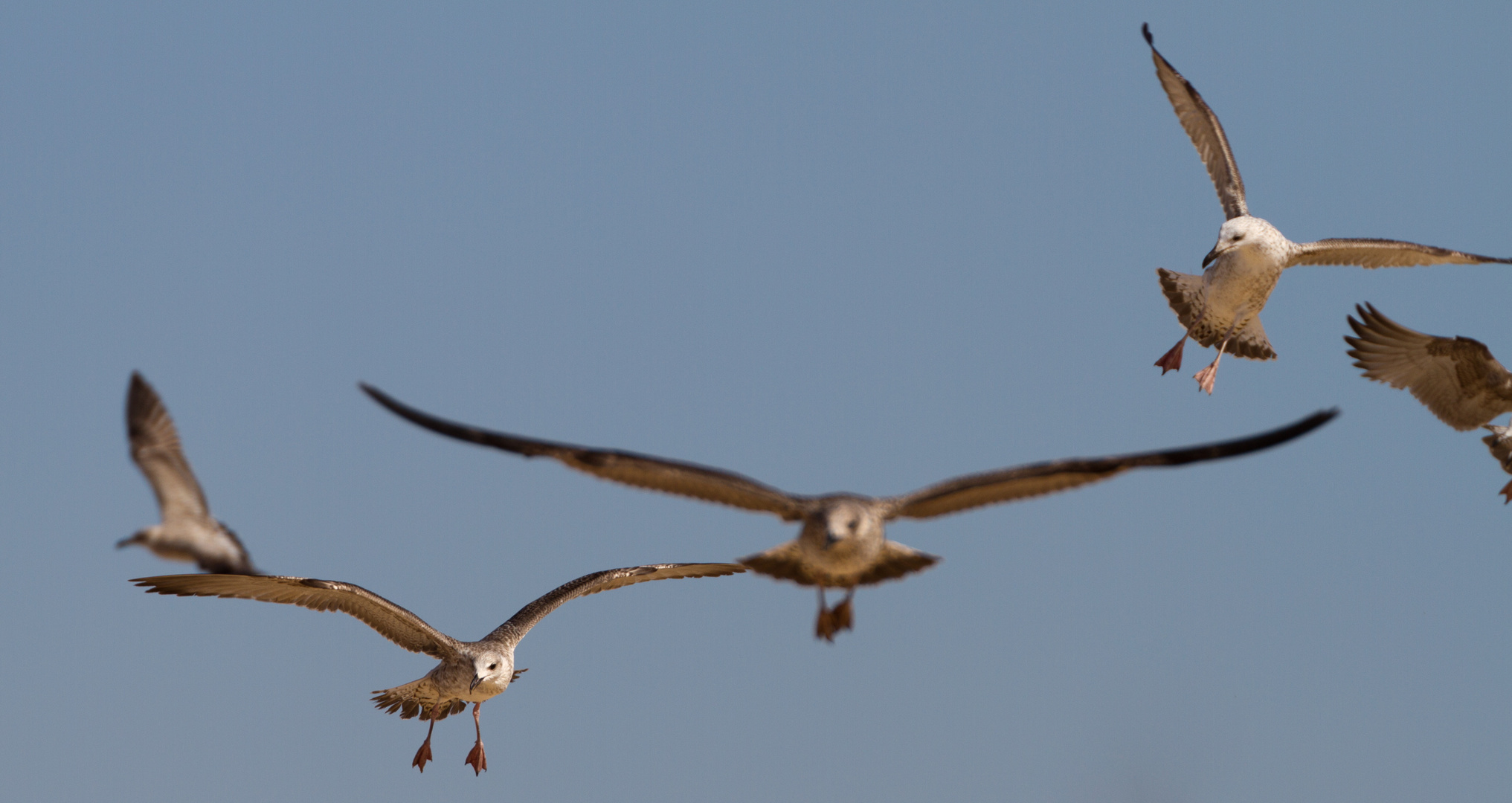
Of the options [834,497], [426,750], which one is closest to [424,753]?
[426,750]

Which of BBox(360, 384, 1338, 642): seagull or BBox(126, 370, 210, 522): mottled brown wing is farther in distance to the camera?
BBox(126, 370, 210, 522): mottled brown wing

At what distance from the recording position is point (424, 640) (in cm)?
1736

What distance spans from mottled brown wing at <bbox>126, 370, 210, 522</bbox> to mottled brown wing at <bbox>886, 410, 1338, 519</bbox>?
20.8 feet

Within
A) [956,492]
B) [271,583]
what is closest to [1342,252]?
[956,492]

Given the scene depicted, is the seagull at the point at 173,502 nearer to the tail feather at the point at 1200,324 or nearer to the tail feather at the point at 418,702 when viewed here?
the tail feather at the point at 418,702

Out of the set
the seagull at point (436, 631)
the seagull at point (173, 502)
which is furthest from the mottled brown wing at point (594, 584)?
the seagull at point (173, 502)

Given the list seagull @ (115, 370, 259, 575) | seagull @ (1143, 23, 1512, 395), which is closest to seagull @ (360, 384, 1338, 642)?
seagull @ (115, 370, 259, 575)

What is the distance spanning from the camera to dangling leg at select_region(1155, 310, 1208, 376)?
61.7 feet

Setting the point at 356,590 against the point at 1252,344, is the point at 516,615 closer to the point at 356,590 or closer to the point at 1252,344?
the point at 356,590

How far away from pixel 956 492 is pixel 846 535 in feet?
3.05

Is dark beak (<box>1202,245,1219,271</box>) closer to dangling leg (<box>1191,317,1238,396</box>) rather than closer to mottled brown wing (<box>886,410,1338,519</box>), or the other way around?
dangling leg (<box>1191,317,1238,396</box>)

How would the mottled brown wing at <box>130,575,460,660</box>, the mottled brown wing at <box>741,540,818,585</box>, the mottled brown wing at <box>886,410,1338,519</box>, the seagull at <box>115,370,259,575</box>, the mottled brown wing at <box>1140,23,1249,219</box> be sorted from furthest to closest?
1. the mottled brown wing at <box>1140,23,1249,219</box>
2. the mottled brown wing at <box>130,575,460,660</box>
3. the seagull at <box>115,370,259,575</box>
4. the mottled brown wing at <box>741,540,818,585</box>
5. the mottled brown wing at <box>886,410,1338,519</box>

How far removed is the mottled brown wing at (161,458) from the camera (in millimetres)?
13914

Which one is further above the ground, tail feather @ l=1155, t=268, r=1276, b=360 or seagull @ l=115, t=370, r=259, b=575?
tail feather @ l=1155, t=268, r=1276, b=360
